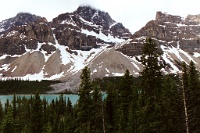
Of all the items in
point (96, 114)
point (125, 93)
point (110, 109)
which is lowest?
point (110, 109)

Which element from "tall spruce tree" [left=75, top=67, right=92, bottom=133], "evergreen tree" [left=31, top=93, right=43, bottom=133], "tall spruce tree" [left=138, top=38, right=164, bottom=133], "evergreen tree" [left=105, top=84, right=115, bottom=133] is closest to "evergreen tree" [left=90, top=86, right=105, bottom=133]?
"tall spruce tree" [left=75, top=67, right=92, bottom=133]

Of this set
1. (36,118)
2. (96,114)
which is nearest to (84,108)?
(96,114)

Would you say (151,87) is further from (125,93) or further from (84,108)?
(125,93)

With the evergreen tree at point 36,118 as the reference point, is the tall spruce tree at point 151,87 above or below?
above

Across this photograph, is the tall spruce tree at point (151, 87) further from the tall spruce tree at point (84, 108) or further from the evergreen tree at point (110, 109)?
the evergreen tree at point (110, 109)

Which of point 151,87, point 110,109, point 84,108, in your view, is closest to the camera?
point 151,87

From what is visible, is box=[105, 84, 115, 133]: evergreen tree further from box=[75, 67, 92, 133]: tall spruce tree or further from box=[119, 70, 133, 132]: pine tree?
box=[75, 67, 92, 133]: tall spruce tree

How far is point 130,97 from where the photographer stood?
47.3m

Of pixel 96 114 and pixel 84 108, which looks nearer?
pixel 96 114

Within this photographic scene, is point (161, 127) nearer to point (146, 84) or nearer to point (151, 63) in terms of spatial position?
point (146, 84)

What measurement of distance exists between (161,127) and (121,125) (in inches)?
742

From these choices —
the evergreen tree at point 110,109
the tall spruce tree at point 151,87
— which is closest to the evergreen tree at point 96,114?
the tall spruce tree at point 151,87

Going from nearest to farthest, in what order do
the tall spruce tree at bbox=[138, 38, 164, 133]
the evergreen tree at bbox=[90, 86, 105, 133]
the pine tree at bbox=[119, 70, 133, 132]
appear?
1. the tall spruce tree at bbox=[138, 38, 164, 133]
2. the evergreen tree at bbox=[90, 86, 105, 133]
3. the pine tree at bbox=[119, 70, 133, 132]

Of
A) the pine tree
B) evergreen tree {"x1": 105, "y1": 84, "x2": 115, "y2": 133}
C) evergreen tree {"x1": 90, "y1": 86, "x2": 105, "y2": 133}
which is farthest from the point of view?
evergreen tree {"x1": 105, "y1": 84, "x2": 115, "y2": 133}
